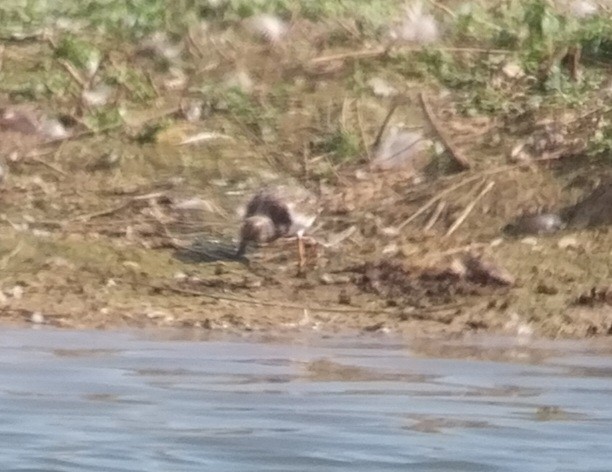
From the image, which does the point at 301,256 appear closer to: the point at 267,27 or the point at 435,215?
the point at 435,215

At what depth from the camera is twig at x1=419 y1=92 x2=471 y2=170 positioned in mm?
8820

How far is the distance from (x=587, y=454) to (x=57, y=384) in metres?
1.67

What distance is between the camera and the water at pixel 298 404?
4.89 metres

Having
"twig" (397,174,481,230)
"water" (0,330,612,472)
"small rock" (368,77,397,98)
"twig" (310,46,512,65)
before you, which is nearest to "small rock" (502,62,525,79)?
"twig" (310,46,512,65)

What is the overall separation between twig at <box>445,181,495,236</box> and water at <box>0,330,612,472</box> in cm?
126

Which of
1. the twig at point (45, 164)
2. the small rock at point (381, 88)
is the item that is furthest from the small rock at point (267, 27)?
the twig at point (45, 164)

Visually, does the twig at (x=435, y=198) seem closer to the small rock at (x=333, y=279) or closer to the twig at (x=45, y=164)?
the small rock at (x=333, y=279)

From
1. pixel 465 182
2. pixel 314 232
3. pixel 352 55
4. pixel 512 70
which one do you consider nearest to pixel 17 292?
pixel 314 232

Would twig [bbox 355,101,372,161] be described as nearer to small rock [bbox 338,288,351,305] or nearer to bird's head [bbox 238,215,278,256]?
bird's head [bbox 238,215,278,256]

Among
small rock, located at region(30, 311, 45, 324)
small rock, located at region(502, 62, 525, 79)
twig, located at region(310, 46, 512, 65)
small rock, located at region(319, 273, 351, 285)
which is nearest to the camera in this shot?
small rock, located at region(30, 311, 45, 324)

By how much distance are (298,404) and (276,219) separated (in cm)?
260

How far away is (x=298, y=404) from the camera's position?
5.60 m

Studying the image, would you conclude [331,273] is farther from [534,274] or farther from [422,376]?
[422,376]

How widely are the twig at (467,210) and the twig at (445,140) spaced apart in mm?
252
